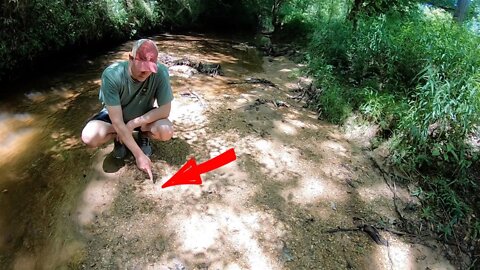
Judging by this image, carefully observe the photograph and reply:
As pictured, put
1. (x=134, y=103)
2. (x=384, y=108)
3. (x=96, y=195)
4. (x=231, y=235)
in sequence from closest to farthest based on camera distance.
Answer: (x=231, y=235)
(x=96, y=195)
(x=134, y=103)
(x=384, y=108)

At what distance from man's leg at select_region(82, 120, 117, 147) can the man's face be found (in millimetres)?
501

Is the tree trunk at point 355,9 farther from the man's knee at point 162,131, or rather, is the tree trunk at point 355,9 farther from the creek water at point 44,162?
the man's knee at point 162,131

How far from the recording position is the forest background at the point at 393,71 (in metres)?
3.05

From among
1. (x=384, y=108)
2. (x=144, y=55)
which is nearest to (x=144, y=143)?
(x=144, y=55)

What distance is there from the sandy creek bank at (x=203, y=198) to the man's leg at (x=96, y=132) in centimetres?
30

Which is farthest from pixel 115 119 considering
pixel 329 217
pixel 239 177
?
pixel 329 217

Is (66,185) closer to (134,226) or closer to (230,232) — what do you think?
(134,226)

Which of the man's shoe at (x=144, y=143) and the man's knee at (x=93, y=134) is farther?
the man's shoe at (x=144, y=143)

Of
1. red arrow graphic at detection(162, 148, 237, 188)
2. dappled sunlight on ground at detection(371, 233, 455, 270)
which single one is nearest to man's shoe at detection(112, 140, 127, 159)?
red arrow graphic at detection(162, 148, 237, 188)

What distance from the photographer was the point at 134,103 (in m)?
2.87

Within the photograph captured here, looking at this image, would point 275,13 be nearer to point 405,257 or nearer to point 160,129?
point 160,129

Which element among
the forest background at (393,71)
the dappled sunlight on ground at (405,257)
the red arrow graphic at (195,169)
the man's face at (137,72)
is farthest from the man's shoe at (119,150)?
the forest background at (393,71)

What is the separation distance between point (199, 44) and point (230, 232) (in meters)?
6.99

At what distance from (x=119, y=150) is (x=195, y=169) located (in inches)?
27.4
